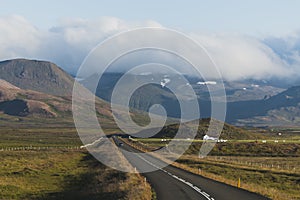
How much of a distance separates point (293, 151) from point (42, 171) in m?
87.9

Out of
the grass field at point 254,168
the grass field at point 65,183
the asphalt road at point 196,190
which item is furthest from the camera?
the grass field at point 254,168

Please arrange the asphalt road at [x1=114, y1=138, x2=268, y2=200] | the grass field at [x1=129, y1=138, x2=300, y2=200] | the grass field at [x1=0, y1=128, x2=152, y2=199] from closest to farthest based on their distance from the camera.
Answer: the asphalt road at [x1=114, y1=138, x2=268, y2=200], the grass field at [x1=0, y1=128, x2=152, y2=199], the grass field at [x1=129, y1=138, x2=300, y2=200]

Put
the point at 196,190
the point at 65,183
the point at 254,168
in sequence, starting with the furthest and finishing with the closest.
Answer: the point at 254,168 → the point at 65,183 → the point at 196,190

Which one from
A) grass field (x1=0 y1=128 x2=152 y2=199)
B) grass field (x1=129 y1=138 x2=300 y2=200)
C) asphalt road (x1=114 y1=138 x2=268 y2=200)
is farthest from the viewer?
grass field (x1=129 y1=138 x2=300 y2=200)

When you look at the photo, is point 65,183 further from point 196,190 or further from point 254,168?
point 254,168


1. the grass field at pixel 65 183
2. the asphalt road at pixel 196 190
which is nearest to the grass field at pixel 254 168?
the asphalt road at pixel 196 190

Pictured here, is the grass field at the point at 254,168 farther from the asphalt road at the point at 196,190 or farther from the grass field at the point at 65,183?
the grass field at the point at 65,183

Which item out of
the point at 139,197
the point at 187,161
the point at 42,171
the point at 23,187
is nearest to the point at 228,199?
the point at 139,197

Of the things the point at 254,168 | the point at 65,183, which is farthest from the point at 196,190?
the point at 254,168

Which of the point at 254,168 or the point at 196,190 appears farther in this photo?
the point at 254,168

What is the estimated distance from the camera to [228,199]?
38.0m

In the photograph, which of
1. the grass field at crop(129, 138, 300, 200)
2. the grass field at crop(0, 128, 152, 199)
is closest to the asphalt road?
the grass field at crop(0, 128, 152, 199)

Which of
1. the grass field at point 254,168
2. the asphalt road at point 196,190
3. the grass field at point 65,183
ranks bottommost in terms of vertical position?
the grass field at point 65,183

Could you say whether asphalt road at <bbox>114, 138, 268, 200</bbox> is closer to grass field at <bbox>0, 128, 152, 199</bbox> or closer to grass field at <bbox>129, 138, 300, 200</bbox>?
grass field at <bbox>0, 128, 152, 199</bbox>
